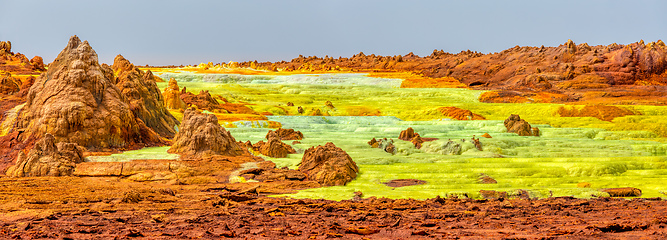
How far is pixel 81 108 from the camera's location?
77.1ft

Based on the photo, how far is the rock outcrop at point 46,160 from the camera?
2038 cm

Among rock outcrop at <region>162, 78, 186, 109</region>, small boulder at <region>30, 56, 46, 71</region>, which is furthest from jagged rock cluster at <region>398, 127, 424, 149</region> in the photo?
small boulder at <region>30, 56, 46, 71</region>

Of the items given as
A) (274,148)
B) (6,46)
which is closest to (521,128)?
(274,148)

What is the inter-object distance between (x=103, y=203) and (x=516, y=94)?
57.7m

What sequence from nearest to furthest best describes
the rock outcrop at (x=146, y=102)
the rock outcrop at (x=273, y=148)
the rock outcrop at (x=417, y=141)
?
the rock outcrop at (x=273, y=148)
the rock outcrop at (x=146, y=102)
the rock outcrop at (x=417, y=141)

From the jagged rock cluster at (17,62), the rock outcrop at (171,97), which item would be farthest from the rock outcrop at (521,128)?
the jagged rock cluster at (17,62)

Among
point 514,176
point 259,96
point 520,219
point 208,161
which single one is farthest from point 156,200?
point 259,96

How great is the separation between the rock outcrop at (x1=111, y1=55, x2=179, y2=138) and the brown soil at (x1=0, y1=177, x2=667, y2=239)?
877 centimetres

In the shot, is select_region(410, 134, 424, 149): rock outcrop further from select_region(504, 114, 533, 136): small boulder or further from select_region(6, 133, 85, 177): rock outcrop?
select_region(6, 133, 85, 177): rock outcrop

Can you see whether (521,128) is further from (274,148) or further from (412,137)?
(274,148)

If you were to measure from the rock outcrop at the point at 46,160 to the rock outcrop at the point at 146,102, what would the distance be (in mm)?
6349

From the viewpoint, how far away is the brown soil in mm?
9984

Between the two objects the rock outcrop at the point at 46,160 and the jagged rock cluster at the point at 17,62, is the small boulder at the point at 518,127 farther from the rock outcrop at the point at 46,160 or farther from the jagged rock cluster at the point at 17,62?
the jagged rock cluster at the point at 17,62

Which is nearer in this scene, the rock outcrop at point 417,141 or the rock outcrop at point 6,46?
the rock outcrop at point 417,141
